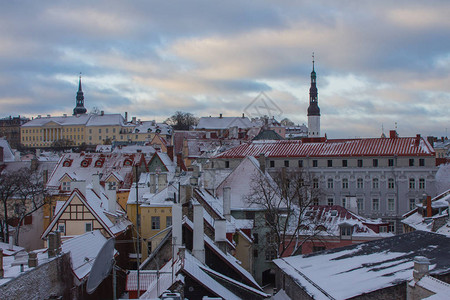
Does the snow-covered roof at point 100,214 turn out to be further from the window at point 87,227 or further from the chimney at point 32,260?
the chimney at point 32,260

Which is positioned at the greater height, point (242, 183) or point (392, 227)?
point (242, 183)

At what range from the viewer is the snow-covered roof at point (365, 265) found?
64.7 ft

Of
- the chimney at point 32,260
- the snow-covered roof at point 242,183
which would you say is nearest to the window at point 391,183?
the snow-covered roof at point 242,183

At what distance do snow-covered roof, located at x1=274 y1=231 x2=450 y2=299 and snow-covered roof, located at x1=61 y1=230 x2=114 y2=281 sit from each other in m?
8.89

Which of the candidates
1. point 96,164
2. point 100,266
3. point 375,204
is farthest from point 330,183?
point 100,266

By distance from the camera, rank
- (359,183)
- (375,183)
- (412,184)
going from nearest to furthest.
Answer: (412,184)
(375,183)
(359,183)

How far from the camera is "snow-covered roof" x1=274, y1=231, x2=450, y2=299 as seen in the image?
19.7 m

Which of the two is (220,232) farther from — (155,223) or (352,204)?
(352,204)

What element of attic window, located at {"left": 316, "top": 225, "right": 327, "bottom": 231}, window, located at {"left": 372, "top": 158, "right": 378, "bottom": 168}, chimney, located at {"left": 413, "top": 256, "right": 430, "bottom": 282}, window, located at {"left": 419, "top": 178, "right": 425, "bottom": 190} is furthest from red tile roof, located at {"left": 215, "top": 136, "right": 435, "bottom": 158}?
A: chimney, located at {"left": 413, "top": 256, "right": 430, "bottom": 282}

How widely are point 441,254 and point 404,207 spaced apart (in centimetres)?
3931

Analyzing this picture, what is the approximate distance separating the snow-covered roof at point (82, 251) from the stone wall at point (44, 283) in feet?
1.85

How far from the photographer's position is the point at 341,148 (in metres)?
62.8

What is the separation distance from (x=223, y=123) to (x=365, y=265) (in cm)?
12418

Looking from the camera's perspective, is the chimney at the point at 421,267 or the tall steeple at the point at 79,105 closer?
the chimney at the point at 421,267
